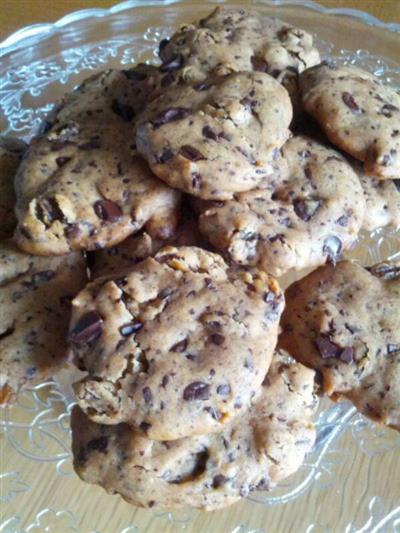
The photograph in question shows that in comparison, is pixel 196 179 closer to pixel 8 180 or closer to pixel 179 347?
pixel 179 347

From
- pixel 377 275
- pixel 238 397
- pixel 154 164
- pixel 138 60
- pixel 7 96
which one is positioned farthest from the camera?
pixel 138 60

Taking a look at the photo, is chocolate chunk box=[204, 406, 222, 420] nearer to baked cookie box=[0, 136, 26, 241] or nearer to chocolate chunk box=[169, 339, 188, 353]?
chocolate chunk box=[169, 339, 188, 353]

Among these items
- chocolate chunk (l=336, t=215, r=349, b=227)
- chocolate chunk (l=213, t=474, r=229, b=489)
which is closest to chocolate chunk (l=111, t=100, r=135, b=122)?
chocolate chunk (l=336, t=215, r=349, b=227)

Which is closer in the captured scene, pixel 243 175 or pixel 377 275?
pixel 243 175

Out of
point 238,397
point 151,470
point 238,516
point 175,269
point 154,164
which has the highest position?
point 154,164

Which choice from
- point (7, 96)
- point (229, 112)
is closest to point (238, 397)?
point (229, 112)

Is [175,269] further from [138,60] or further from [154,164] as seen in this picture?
[138,60]
